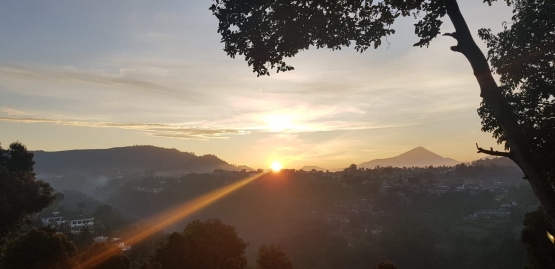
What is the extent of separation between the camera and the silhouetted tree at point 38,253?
14.8 meters

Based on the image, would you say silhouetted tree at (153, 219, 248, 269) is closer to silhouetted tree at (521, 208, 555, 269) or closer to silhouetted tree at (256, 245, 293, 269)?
silhouetted tree at (256, 245, 293, 269)

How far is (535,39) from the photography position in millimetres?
9625

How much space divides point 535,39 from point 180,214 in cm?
10724

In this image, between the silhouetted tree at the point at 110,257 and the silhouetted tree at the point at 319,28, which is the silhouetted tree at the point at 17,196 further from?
the silhouetted tree at the point at 319,28

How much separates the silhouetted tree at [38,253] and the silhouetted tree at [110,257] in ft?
4.66

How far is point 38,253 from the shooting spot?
Result: 1497 cm

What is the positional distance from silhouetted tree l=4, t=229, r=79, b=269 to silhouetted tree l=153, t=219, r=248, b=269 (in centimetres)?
545

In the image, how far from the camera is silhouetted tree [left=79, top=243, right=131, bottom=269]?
16.7 meters

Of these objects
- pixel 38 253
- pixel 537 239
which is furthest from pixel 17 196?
pixel 537 239

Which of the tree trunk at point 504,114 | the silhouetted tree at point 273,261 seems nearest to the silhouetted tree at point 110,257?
Result: the silhouetted tree at point 273,261

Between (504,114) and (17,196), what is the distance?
78.1 feet

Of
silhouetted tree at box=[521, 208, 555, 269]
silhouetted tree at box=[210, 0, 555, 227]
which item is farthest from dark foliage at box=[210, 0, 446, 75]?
silhouetted tree at box=[521, 208, 555, 269]

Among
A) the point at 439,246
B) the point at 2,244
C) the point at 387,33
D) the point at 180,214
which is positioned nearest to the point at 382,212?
the point at 439,246

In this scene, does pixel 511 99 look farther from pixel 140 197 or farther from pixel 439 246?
pixel 140 197
